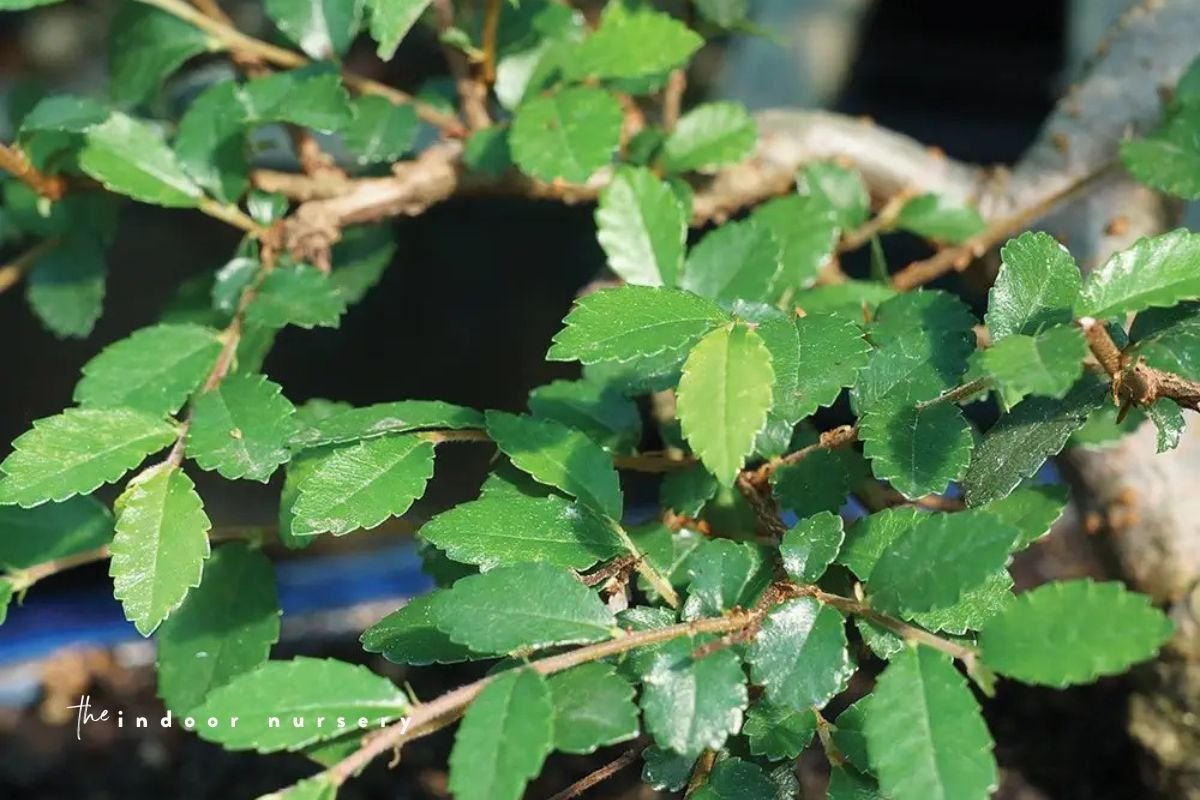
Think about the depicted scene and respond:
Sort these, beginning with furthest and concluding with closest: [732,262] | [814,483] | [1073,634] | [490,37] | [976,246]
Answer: [976,246], [490,37], [732,262], [814,483], [1073,634]

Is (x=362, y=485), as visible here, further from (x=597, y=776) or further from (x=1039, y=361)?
(x=1039, y=361)

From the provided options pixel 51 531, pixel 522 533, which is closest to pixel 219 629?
pixel 51 531

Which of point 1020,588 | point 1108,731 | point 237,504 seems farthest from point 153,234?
point 1108,731

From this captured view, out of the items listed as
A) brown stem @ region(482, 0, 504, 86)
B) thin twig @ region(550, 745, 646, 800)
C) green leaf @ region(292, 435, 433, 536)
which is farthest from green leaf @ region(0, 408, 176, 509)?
brown stem @ region(482, 0, 504, 86)

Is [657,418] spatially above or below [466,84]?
below

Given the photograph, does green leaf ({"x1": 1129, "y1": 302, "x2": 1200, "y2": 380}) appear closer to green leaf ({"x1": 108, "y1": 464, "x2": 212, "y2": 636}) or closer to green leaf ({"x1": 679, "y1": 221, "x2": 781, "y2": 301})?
green leaf ({"x1": 679, "y1": 221, "x2": 781, "y2": 301})

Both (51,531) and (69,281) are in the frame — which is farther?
(69,281)

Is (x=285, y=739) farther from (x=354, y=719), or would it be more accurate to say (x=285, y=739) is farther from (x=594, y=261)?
(x=594, y=261)
